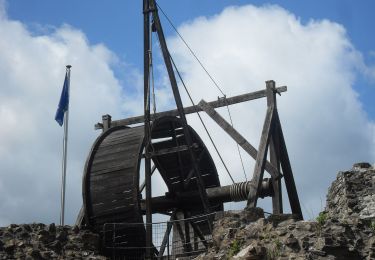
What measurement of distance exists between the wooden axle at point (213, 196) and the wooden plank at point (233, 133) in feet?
0.90

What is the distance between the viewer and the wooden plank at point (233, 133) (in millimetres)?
→ 13586

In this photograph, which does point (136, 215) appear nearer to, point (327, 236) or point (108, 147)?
point (108, 147)

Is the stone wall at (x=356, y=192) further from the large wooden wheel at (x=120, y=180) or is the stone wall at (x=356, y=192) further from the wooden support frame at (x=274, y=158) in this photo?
the large wooden wheel at (x=120, y=180)

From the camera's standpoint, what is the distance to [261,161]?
13.2 meters

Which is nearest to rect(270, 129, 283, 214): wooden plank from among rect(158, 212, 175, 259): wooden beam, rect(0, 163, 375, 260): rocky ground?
rect(158, 212, 175, 259): wooden beam

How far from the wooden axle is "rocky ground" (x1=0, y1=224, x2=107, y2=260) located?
3.98m

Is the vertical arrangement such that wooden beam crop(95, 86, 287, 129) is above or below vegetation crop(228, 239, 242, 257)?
above

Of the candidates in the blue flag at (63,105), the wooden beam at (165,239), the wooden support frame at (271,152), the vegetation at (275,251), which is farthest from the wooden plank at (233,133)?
the vegetation at (275,251)

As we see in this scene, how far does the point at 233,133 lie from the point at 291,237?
6795 mm

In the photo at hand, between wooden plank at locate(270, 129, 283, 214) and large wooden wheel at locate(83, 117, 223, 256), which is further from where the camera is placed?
wooden plank at locate(270, 129, 283, 214)

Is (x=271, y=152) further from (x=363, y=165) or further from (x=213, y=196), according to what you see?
(x=363, y=165)

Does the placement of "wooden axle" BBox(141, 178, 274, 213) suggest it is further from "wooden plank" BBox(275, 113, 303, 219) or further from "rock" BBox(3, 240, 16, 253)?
"rock" BBox(3, 240, 16, 253)

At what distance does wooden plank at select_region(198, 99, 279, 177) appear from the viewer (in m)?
13.6

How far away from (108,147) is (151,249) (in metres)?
2.97
